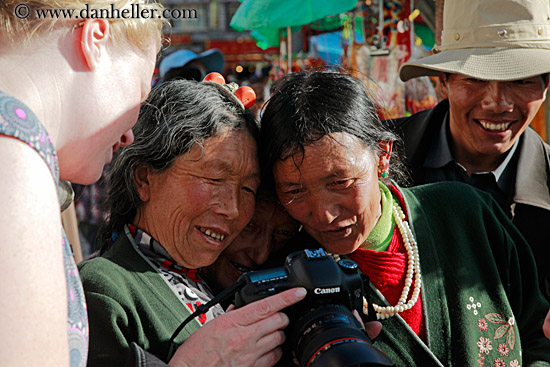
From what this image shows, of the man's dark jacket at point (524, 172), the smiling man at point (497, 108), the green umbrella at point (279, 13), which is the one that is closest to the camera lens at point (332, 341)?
the man's dark jacket at point (524, 172)

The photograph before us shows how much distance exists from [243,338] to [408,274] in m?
0.71

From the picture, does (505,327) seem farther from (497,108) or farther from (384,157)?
(497,108)

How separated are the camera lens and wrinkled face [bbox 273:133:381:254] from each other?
45 cm

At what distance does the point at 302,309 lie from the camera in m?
1.45

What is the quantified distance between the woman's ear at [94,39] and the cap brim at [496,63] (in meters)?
1.77

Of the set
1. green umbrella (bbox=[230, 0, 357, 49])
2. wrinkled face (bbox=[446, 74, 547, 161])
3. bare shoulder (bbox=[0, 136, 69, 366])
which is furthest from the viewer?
green umbrella (bbox=[230, 0, 357, 49])

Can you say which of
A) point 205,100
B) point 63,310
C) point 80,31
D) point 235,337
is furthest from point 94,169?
point 205,100

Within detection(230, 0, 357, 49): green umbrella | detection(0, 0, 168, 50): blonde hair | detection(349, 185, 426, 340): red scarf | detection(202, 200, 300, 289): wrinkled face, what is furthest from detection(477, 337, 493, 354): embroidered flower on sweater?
detection(230, 0, 357, 49): green umbrella

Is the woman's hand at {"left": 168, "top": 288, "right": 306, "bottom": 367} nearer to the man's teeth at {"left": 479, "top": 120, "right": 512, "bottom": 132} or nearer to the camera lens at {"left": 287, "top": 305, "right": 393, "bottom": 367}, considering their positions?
the camera lens at {"left": 287, "top": 305, "right": 393, "bottom": 367}

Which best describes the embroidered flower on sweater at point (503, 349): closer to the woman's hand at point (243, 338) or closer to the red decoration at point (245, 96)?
the woman's hand at point (243, 338)

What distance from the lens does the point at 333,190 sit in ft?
6.05

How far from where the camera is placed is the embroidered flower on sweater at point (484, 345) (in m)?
1.83

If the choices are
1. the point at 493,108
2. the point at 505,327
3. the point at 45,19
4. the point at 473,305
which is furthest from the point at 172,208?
the point at 493,108

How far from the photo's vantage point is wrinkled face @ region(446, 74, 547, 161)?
2.56 meters
